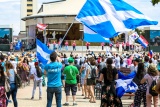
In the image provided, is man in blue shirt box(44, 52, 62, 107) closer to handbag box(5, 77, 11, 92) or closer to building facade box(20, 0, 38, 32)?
handbag box(5, 77, 11, 92)

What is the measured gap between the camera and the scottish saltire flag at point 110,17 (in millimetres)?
13328

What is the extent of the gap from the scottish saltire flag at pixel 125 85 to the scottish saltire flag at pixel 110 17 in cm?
155

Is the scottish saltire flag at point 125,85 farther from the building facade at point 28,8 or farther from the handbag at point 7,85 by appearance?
the building facade at point 28,8

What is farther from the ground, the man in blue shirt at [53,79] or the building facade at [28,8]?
the building facade at [28,8]

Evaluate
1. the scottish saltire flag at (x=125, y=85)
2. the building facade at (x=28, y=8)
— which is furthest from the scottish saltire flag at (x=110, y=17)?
the building facade at (x=28, y=8)

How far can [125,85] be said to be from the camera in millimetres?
12062

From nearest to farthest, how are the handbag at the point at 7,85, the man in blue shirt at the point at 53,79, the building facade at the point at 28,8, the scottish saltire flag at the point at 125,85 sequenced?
the man in blue shirt at the point at 53,79 → the handbag at the point at 7,85 → the scottish saltire flag at the point at 125,85 → the building facade at the point at 28,8

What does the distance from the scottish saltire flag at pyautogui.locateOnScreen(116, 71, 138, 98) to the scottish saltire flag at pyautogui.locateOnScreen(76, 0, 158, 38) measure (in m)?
1.55

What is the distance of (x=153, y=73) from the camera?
1124 centimetres

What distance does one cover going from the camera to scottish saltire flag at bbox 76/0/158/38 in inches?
525

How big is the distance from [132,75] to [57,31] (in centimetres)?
6363

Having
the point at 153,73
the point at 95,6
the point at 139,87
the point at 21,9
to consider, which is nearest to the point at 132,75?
the point at 139,87

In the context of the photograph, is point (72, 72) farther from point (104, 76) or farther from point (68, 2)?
point (68, 2)

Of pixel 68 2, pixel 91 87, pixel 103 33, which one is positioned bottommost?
pixel 91 87
